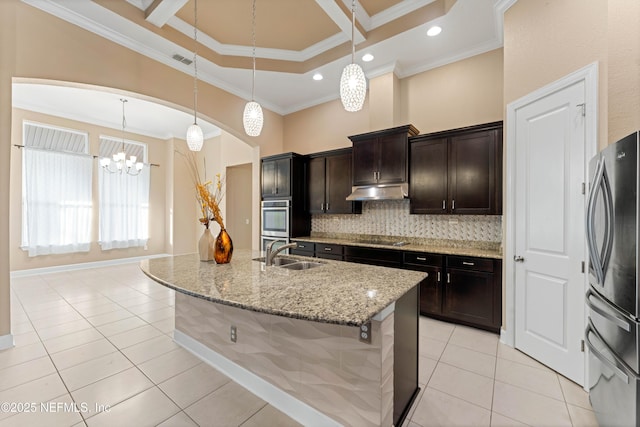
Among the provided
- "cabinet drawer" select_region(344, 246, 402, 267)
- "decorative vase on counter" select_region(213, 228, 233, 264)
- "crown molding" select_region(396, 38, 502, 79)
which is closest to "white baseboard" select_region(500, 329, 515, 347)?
"cabinet drawer" select_region(344, 246, 402, 267)

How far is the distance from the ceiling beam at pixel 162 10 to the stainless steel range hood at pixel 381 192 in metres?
Answer: 2.97

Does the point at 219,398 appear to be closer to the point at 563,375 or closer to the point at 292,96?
the point at 563,375

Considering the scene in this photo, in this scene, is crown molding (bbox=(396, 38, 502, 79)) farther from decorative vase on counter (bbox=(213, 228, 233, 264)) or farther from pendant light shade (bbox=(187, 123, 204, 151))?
decorative vase on counter (bbox=(213, 228, 233, 264))

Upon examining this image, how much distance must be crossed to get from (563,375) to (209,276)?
2857 mm

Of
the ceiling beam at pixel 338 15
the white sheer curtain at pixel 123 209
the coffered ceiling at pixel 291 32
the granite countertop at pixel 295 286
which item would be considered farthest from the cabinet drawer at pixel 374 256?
the white sheer curtain at pixel 123 209

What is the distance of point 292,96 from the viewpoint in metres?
4.86

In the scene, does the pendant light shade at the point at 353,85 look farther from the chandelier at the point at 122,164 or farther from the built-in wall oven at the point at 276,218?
the chandelier at the point at 122,164

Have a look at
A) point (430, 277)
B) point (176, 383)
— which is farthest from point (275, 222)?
point (176, 383)

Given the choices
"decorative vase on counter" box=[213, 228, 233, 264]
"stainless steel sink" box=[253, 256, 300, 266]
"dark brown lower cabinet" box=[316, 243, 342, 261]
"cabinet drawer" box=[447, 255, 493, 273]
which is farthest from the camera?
"dark brown lower cabinet" box=[316, 243, 342, 261]

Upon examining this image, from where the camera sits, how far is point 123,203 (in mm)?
6633

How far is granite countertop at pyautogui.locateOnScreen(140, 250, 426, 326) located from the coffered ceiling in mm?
2733

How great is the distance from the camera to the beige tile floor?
1689mm

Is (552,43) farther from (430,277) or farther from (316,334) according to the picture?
(316,334)

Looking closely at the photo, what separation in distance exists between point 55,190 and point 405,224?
7.08m
